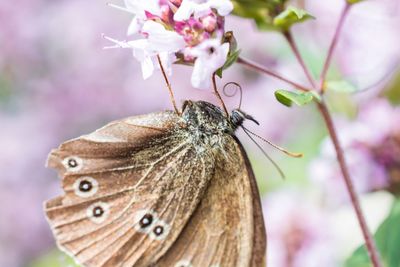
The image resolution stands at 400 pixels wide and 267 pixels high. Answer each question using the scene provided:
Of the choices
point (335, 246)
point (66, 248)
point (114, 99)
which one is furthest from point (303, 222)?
point (114, 99)

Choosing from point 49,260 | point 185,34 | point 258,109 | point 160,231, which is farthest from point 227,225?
point 258,109

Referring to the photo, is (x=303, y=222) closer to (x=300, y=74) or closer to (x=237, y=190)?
(x=300, y=74)

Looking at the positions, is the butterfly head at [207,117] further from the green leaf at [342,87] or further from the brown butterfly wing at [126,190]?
the green leaf at [342,87]

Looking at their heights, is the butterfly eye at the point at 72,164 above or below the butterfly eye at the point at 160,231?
above

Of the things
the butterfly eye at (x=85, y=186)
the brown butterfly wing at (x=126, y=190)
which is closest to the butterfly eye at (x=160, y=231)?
the brown butterfly wing at (x=126, y=190)

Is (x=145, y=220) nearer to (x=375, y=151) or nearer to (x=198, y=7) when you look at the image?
(x=198, y=7)

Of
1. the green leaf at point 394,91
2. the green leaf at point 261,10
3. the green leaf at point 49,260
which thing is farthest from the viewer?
the green leaf at point 49,260

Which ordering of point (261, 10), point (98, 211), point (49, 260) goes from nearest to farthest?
point (98, 211), point (261, 10), point (49, 260)

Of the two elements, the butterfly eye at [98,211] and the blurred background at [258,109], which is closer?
the butterfly eye at [98,211]
